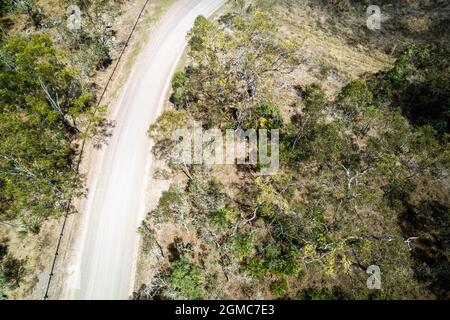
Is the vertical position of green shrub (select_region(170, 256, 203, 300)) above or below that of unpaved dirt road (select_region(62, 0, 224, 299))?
below

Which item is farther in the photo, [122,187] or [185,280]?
[122,187]

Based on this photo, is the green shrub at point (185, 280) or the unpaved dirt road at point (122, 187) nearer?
the green shrub at point (185, 280)

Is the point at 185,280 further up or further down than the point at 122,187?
further down

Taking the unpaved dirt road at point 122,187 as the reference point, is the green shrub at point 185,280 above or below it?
below

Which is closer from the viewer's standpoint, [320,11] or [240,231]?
[240,231]

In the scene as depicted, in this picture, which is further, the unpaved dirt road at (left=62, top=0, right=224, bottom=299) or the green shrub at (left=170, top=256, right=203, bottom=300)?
the unpaved dirt road at (left=62, top=0, right=224, bottom=299)

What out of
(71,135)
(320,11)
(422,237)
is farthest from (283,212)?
(320,11)
